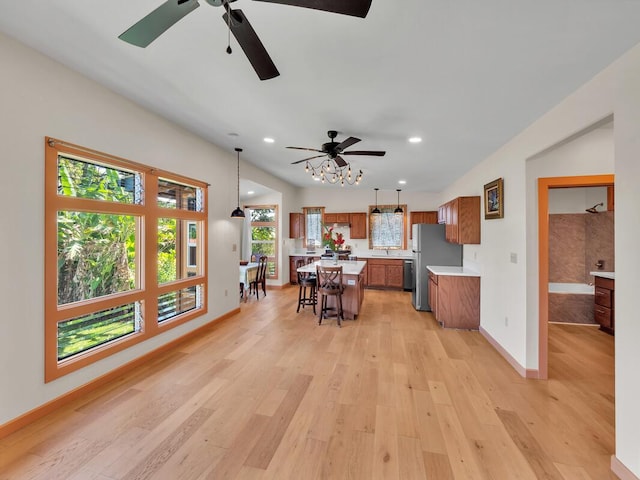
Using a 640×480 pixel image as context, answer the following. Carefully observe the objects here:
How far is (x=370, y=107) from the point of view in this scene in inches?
103

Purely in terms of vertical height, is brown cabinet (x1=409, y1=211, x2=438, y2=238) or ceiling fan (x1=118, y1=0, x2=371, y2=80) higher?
ceiling fan (x1=118, y1=0, x2=371, y2=80)

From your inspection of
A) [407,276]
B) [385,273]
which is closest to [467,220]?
[407,276]

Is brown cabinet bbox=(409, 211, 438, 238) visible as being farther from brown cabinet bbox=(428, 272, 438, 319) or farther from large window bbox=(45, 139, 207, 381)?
large window bbox=(45, 139, 207, 381)

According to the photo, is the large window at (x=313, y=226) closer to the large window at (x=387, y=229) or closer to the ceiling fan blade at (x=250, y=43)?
the large window at (x=387, y=229)

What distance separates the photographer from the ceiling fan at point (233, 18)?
1.09 metres

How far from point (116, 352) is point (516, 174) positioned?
4759 millimetres

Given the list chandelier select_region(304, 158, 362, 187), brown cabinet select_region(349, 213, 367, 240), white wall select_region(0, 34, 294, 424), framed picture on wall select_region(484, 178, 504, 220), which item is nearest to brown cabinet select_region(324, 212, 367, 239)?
brown cabinet select_region(349, 213, 367, 240)

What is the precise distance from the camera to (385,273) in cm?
719

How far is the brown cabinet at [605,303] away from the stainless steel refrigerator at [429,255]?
1.91 metres

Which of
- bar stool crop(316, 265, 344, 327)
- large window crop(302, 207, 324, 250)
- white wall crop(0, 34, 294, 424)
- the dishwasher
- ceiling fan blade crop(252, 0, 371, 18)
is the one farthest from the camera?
large window crop(302, 207, 324, 250)

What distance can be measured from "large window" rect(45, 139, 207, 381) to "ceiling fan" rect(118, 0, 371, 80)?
1535 millimetres

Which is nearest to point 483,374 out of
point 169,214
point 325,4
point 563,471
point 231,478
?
point 563,471

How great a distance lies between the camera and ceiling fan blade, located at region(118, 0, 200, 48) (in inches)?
47.4

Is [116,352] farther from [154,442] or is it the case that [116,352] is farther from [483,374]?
[483,374]
